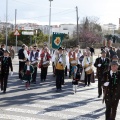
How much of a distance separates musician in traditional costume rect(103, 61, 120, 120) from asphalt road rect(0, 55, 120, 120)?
1.35m

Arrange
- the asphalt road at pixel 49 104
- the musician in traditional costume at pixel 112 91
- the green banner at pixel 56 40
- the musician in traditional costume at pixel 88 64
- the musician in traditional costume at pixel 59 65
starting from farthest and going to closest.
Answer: the green banner at pixel 56 40, the musician in traditional costume at pixel 88 64, the musician in traditional costume at pixel 59 65, the asphalt road at pixel 49 104, the musician in traditional costume at pixel 112 91

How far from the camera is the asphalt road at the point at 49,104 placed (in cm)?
928

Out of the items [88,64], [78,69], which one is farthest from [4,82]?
[88,64]

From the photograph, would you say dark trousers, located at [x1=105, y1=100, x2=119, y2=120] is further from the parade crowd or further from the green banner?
the green banner

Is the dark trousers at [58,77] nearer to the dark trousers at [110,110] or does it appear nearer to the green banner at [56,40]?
the dark trousers at [110,110]

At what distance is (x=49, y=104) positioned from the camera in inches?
430

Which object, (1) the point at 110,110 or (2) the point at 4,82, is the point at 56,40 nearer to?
(2) the point at 4,82

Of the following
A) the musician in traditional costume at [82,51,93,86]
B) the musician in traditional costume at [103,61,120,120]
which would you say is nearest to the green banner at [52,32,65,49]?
the musician in traditional costume at [82,51,93,86]

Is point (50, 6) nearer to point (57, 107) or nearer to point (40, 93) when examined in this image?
point (40, 93)

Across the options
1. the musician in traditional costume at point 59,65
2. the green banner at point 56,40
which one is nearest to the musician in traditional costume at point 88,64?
the musician in traditional costume at point 59,65

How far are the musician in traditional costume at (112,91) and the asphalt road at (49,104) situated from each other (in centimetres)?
135

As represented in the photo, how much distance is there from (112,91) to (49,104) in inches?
138

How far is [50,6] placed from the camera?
36.2 m

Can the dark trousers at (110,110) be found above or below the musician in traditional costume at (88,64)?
below
